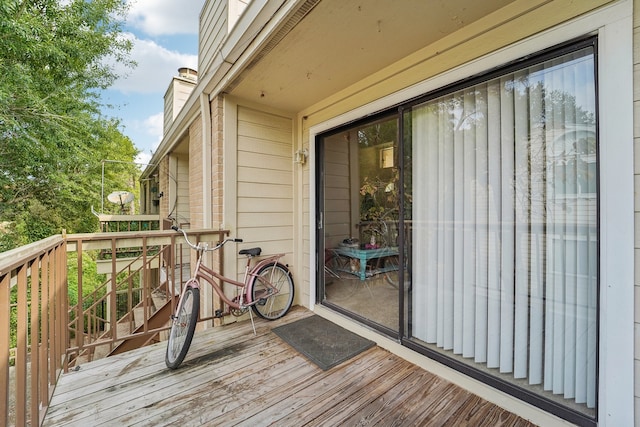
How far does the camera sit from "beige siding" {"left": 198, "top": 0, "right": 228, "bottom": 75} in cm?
309

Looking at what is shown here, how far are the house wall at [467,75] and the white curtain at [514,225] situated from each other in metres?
0.14

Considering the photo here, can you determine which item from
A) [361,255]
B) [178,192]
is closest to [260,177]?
[361,255]

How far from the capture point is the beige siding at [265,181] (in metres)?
3.02

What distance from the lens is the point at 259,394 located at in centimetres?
177

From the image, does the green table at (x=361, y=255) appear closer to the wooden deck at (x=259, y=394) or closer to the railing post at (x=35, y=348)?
the wooden deck at (x=259, y=394)

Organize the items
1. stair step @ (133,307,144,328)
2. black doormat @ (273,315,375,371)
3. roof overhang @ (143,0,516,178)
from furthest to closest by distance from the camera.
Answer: stair step @ (133,307,144,328) → black doormat @ (273,315,375,371) → roof overhang @ (143,0,516,178)

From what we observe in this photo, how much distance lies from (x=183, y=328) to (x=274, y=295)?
3.33 feet

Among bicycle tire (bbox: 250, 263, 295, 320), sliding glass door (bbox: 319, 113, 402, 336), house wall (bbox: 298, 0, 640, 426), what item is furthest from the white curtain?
bicycle tire (bbox: 250, 263, 295, 320)

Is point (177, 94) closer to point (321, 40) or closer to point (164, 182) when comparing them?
point (164, 182)

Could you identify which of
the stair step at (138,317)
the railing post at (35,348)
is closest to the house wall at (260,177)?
the railing post at (35,348)

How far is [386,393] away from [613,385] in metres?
1.16

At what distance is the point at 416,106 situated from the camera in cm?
220

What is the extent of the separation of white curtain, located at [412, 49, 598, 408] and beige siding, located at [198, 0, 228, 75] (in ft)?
8.24

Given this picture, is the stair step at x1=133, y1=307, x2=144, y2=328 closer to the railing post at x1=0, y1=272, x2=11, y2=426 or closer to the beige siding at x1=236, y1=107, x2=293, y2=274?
the beige siding at x1=236, y1=107, x2=293, y2=274
